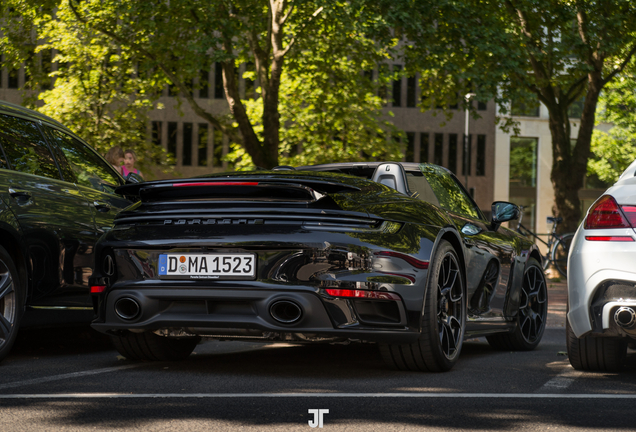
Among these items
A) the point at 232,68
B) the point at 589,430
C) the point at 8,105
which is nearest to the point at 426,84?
the point at 232,68

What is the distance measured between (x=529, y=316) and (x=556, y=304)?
6641 millimetres

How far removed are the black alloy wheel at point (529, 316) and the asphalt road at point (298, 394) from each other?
2.16 feet

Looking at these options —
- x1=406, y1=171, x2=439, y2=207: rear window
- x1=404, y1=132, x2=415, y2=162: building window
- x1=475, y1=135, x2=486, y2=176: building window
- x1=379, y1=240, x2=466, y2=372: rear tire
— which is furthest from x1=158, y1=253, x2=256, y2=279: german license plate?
x1=475, y1=135, x2=486, y2=176: building window

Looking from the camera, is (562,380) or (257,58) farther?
(257,58)

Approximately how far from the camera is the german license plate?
15.0 ft

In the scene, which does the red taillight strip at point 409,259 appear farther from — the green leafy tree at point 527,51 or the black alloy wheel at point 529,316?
the green leafy tree at point 527,51

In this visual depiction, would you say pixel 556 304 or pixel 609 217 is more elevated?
pixel 609 217

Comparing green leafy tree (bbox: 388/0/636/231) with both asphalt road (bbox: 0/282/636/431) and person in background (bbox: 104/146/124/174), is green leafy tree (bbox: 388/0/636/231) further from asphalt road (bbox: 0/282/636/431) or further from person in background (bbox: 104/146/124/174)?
asphalt road (bbox: 0/282/636/431)

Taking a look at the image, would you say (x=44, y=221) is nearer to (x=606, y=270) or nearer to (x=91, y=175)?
A: (x=91, y=175)

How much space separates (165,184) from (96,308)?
866mm

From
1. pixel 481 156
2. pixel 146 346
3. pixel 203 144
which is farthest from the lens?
pixel 481 156

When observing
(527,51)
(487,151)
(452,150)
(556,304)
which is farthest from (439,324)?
(487,151)

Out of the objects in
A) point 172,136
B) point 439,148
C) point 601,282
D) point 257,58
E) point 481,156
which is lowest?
point 601,282

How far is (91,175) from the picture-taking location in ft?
21.7
